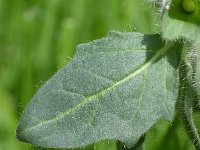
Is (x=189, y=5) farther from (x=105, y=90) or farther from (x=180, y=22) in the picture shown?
(x=105, y=90)

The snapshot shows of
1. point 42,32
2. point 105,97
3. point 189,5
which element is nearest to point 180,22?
point 189,5

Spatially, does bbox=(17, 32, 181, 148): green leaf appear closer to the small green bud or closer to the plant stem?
the plant stem

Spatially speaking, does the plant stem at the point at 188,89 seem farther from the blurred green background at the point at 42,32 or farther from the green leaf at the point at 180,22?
the blurred green background at the point at 42,32

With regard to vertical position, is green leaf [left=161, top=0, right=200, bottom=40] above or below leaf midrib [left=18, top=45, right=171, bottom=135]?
above

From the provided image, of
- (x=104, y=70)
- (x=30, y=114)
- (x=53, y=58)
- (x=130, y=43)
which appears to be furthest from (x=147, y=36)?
(x=53, y=58)

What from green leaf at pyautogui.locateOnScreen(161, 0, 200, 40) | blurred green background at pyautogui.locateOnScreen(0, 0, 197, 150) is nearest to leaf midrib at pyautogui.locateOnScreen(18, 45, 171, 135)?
green leaf at pyautogui.locateOnScreen(161, 0, 200, 40)
